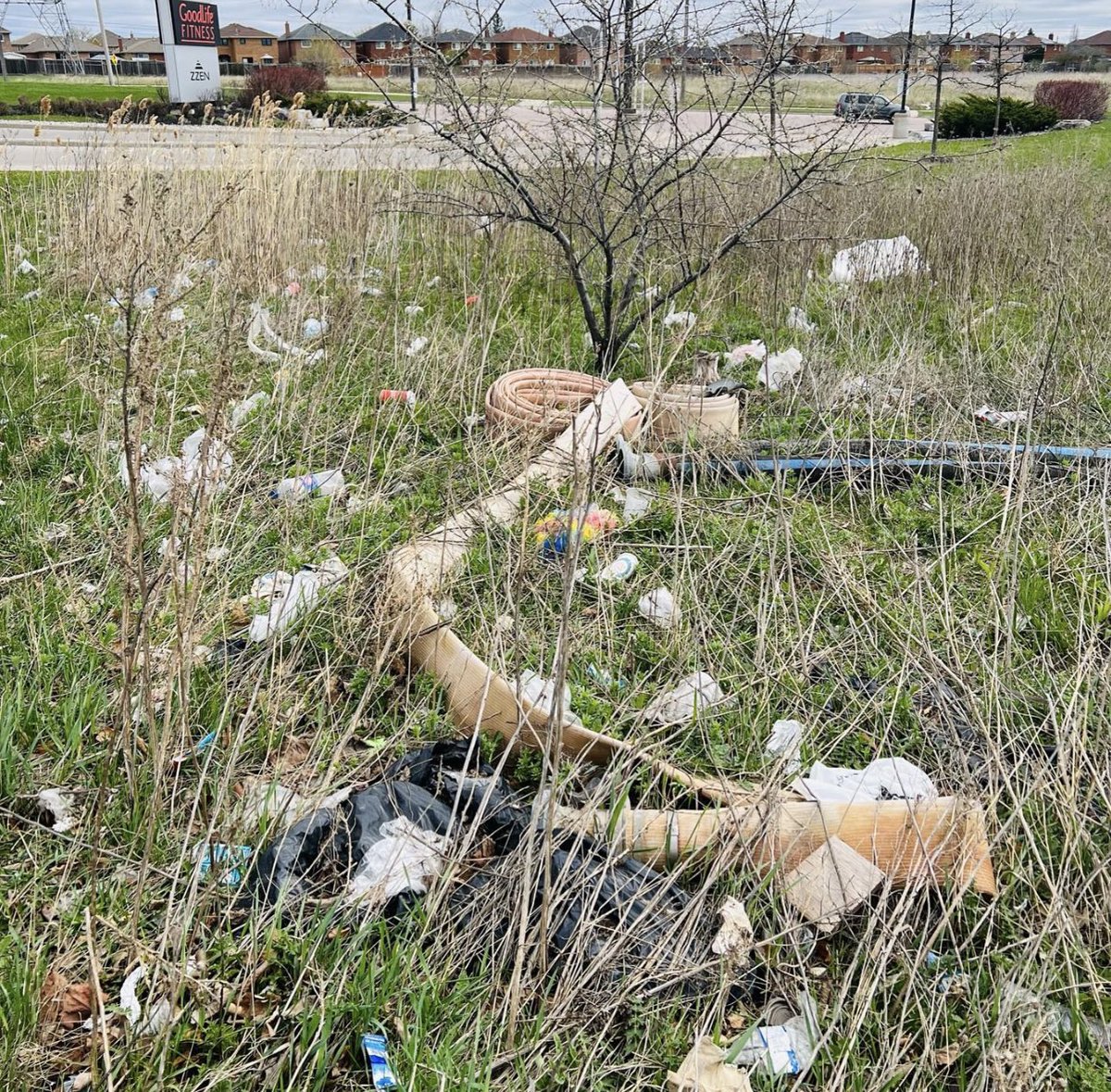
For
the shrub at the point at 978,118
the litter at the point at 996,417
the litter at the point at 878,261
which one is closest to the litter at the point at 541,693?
the litter at the point at 996,417

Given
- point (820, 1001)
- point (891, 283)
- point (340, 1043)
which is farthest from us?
point (891, 283)

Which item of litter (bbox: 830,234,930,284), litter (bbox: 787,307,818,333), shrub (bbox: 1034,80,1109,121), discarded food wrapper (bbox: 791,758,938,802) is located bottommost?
discarded food wrapper (bbox: 791,758,938,802)

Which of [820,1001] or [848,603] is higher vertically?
[848,603]

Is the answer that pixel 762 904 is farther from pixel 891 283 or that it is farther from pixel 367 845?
pixel 891 283

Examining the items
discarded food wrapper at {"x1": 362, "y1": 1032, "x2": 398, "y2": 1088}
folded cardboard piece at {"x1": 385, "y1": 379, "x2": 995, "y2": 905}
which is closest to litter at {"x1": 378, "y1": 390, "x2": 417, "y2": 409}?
folded cardboard piece at {"x1": 385, "y1": 379, "x2": 995, "y2": 905}

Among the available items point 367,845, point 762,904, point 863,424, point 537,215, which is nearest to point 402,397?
point 537,215

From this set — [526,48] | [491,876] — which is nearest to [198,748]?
[491,876]

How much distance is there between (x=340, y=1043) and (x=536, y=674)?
3.57 ft

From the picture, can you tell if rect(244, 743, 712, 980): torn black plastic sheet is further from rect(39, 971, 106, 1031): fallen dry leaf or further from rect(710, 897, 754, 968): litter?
rect(39, 971, 106, 1031): fallen dry leaf

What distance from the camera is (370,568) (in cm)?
318

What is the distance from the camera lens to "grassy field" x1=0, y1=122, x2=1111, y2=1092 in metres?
1.69

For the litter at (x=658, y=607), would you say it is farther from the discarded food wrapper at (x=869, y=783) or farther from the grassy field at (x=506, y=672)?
the discarded food wrapper at (x=869, y=783)

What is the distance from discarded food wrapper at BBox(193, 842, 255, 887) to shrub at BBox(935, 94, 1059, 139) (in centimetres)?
1974

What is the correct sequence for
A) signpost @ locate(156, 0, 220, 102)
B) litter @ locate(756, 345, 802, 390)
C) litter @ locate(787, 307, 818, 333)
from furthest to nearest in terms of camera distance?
signpost @ locate(156, 0, 220, 102) → litter @ locate(787, 307, 818, 333) → litter @ locate(756, 345, 802, 390)
